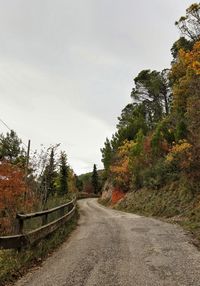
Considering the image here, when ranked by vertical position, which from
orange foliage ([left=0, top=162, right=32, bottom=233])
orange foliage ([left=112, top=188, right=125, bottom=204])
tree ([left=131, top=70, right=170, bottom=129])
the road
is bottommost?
the road

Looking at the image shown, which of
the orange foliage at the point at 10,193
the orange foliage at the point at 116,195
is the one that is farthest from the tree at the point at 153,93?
the orange foliage at the point at 10,193

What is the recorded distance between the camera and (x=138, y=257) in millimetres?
8562

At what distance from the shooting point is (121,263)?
313 inches

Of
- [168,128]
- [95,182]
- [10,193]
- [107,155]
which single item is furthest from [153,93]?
[95,182]

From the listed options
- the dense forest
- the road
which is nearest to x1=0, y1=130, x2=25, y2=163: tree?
the dense forest

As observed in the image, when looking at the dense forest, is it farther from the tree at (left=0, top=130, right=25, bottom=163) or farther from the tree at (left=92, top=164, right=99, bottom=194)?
the tree at (left=92, top=164, right=99, bottom=194)

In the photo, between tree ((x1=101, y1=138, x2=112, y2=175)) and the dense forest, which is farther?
tree ((x1=101, y1=138, x2=112, y2=175))

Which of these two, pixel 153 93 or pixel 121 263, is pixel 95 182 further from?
pixel 121 263

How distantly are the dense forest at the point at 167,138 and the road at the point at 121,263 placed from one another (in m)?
8.53

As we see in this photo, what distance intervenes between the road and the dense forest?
8.53 meters

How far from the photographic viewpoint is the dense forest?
21.5 m

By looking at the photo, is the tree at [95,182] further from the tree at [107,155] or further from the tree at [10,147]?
the tree at [10,147]

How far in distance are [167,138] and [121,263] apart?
28450 mm

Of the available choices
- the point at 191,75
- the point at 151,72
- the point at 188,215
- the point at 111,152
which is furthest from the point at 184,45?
the point at 111,152
